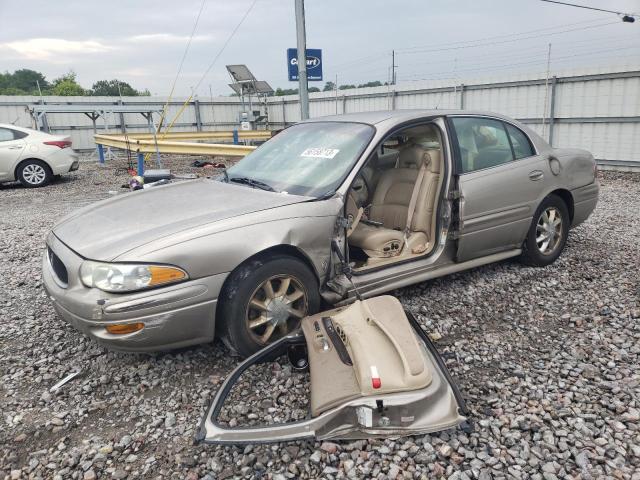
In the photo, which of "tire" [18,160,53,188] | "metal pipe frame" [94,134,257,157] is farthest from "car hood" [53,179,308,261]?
"tire" [18,160,53,188]

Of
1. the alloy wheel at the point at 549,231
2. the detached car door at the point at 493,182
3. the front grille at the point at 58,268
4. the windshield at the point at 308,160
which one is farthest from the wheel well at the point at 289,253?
the alloy wheel at the point at 549,231

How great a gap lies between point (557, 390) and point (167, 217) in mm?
2550

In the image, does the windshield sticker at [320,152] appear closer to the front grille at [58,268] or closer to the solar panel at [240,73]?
the front grille at [58,268]

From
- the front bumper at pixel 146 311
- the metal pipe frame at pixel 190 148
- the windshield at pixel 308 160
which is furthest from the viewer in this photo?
the metal pipe frame at pixel 190 148

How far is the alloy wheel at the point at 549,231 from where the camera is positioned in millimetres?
4642

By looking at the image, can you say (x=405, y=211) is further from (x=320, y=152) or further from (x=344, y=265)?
(x=344, y=265)

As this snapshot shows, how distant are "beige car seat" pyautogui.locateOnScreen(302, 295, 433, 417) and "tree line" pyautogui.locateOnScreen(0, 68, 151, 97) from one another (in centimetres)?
5442

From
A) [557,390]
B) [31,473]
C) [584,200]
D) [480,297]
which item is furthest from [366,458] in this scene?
[584,200]

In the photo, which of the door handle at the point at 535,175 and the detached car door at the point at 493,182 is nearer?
the detached car door at the point at 493,182

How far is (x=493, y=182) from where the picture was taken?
13.5 feet

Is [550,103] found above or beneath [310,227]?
above

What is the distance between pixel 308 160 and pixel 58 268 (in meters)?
1.87


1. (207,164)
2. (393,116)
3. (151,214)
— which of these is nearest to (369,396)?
(151,214)

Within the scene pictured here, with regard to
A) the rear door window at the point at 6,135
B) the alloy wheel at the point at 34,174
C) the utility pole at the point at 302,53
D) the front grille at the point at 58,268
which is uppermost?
the utility pole at the point at 302,53
